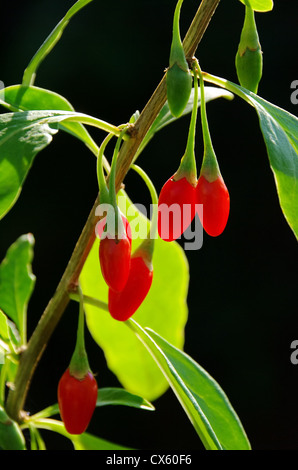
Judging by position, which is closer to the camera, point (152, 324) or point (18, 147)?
point (18, 147)

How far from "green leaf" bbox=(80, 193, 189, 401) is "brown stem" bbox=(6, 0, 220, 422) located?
155 millimetres

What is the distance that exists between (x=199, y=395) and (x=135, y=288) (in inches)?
4.7

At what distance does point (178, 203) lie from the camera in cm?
46

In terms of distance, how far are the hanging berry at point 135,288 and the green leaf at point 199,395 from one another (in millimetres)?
50

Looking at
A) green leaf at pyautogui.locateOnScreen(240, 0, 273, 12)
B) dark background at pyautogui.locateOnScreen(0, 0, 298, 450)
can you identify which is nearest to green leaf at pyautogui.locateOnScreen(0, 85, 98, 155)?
green leaf at pyautogui.locateOnScreen(240, 0, 273, 12)

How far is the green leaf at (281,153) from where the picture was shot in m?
0.43

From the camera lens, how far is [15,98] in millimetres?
558

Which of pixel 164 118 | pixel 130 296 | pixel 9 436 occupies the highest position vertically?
pixel 164 118

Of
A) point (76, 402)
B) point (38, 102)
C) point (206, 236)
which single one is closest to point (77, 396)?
point (76, 402)

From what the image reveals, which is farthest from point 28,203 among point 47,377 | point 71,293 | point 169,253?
point 71,293

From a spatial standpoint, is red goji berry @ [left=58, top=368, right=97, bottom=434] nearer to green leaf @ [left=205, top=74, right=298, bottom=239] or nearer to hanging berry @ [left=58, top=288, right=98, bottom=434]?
hanging berry @ [left=58, top=288, right=98, bottom=434]

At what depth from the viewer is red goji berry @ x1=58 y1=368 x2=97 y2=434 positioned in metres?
0.51

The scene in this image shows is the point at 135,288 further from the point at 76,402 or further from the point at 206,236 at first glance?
the point at 206,236

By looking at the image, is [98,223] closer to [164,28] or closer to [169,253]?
[169,253]
